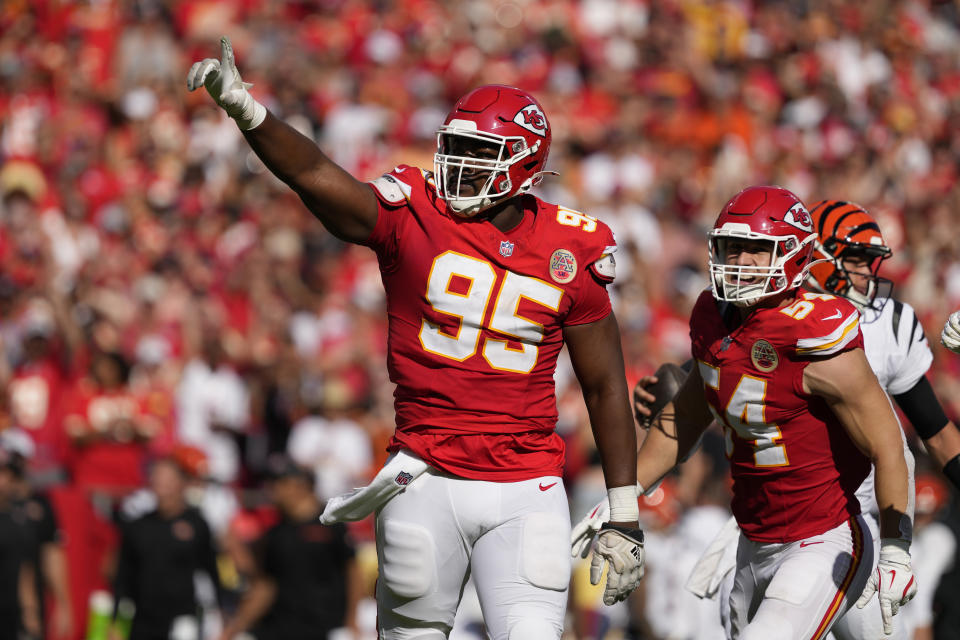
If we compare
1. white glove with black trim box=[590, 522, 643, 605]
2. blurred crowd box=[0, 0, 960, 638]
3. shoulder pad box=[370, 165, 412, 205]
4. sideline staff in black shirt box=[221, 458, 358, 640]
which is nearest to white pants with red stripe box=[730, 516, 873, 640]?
white glove with black trim box=[590, 522, 643, 605]

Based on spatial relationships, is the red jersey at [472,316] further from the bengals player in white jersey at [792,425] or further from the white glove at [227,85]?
the bengals player in white jersey at [792,425]

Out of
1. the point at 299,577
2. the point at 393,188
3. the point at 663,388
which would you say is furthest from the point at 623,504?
the point at 299,577

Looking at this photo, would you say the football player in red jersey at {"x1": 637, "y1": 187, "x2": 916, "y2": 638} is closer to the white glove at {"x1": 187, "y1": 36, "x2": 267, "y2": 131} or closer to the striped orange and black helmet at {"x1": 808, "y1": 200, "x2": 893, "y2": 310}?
the striped orange and black helmet at {"x1": 808, "y1": 200, "x2": 893, "y2": 310}

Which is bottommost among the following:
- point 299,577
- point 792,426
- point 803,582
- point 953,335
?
point 299,577

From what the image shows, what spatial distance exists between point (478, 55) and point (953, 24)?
629cm

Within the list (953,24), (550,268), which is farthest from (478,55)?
(550,268)

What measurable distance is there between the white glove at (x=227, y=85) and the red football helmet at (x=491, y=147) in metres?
0.66

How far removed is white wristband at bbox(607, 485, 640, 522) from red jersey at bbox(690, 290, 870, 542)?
50 cm

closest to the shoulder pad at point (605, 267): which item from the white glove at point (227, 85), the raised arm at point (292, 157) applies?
the raised arm at point (292, 157)

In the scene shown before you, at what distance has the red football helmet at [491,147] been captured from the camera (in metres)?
4.33

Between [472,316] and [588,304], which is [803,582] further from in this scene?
[472,316]

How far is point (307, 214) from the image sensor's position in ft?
40.9

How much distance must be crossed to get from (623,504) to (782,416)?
64 centimetres

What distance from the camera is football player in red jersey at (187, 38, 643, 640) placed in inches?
169
